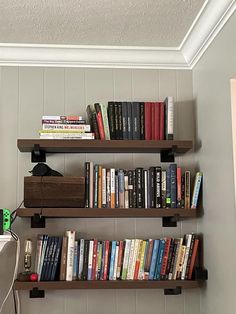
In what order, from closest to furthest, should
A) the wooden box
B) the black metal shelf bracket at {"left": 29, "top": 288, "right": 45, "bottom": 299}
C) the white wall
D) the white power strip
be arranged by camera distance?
1. the white wall
2. the white power strip
3. the wooden box
4. the black metal shelf bracket at {"left": 29, "top": 288, "right": 45, "bottom": 299}

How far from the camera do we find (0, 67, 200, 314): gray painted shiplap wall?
248cm

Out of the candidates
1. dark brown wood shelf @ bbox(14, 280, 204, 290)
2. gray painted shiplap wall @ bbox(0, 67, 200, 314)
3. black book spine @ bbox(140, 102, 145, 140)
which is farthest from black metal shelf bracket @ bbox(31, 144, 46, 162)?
dark brown wood shelf @ bbox(14, 280, 204, 290)

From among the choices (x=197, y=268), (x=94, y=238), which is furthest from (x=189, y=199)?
(x=94, y=238)

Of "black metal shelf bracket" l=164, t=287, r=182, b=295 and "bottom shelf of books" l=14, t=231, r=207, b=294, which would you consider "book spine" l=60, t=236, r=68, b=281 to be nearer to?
"bottom shelf of books" l=14, t=231, r=207, b=294

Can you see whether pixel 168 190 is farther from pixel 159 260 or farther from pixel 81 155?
pixel 81 155

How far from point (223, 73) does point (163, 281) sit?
99cm

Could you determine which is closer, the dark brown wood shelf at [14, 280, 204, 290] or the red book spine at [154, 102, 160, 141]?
the dark brown wood shelf at [14, 280, 204, 290]

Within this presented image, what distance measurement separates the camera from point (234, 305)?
200 centimetres

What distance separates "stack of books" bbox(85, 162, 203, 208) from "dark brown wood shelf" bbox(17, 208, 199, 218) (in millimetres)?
46

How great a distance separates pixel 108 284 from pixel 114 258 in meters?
0.12

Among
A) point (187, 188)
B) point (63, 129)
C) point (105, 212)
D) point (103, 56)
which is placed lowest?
point (105, 212)

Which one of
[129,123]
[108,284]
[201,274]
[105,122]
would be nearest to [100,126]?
[105,122]

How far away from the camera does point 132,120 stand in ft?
8.12

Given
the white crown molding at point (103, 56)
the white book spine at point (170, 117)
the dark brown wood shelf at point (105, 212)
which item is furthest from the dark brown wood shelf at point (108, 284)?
the white crown molding at point (103, 56)
